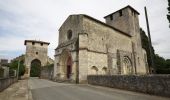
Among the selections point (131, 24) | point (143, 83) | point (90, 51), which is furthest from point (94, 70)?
point (131, 24)

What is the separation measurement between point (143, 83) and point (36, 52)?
33.2 m

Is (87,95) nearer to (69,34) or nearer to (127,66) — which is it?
(69,34)

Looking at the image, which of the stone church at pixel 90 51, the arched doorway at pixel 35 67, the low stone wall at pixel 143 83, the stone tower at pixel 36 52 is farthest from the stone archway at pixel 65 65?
the arched doorway at pixel 35 67

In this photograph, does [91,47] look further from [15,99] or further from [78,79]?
[15,99]

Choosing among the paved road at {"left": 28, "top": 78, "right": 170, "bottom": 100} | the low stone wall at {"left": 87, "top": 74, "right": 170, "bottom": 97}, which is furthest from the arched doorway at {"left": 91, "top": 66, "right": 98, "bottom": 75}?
the paved road at {"left": 28, "top": 78, "right": 170, "bottom": 100}

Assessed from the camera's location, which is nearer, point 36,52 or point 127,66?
point 127,66

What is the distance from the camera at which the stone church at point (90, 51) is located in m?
17.4

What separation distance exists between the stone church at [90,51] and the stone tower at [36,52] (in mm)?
17275

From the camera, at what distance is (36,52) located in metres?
37.9

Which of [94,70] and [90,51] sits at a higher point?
[90,51]

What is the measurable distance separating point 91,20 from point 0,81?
44.3 ft

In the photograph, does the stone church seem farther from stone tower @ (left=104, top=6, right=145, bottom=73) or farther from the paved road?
the paved road

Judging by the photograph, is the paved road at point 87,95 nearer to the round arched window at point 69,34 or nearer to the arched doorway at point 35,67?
the round arched window at point 69,34

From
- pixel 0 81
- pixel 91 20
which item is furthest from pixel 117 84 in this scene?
pixel 91 20
